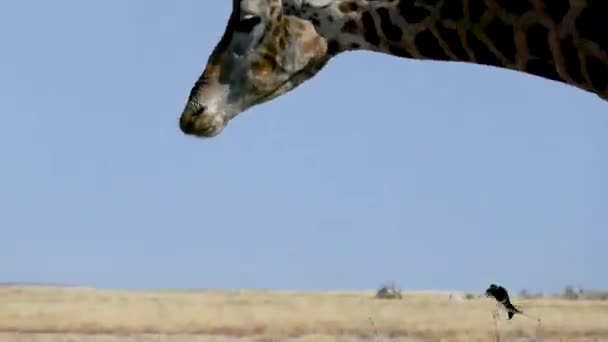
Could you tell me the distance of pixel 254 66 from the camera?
19.7 feet

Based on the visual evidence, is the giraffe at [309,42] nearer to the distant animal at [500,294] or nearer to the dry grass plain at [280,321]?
the distant animal at [500,294]

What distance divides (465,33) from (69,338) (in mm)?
26336

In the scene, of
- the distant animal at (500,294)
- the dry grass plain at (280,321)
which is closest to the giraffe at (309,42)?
the distant animal at (500,294)

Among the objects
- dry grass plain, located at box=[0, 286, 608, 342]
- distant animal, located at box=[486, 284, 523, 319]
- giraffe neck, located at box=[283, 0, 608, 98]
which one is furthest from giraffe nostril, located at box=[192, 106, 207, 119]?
dry grass plain, located at box=[0, 286, 608, 342]

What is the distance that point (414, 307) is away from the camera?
51.6m

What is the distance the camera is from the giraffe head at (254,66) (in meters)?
5.98

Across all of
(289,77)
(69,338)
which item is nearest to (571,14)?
(289,77)

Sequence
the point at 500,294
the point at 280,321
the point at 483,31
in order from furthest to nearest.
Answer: the point at 280,321 → the point at 500,294 → the point at 483,31

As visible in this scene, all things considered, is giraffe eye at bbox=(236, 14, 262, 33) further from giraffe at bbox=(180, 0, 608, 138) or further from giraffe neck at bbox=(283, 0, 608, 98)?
giraffe neck at bbox=(283, 0, 608, 98)

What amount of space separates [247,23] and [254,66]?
0.56 feet

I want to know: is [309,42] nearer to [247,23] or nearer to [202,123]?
[247,23]

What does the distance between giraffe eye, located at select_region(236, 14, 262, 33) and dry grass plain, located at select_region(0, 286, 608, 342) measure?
62.2 ft

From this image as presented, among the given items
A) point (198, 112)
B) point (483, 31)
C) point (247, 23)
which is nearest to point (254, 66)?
point (247, 23)

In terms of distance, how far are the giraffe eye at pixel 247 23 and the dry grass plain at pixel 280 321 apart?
1897cm
